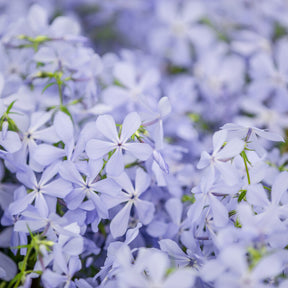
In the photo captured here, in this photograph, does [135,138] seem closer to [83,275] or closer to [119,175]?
[119,175]

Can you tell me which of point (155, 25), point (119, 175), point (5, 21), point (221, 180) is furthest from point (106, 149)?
point (155, 25)

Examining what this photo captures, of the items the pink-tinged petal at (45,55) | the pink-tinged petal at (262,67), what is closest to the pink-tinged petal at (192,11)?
the pink-tinged petal at (262,67)

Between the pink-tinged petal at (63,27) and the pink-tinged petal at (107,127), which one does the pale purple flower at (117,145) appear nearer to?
the pink-tinged petal at (107,127)

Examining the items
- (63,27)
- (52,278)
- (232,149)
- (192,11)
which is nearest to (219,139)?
(232,149)

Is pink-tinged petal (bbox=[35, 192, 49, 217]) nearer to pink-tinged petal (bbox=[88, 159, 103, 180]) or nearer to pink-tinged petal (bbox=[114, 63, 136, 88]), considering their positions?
pink-tinged petal (bbox=[88, 159, 103, 180])

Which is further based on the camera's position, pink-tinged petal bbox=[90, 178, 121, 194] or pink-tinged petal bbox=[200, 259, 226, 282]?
pink-tinged petal bbox=[90, 178, 121, 194]

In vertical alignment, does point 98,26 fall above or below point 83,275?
above

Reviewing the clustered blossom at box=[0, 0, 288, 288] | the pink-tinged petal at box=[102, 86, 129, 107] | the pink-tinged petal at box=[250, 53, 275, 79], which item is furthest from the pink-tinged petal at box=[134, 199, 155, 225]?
the pink-tinged petal at box=[250, 53, 275, 79]
